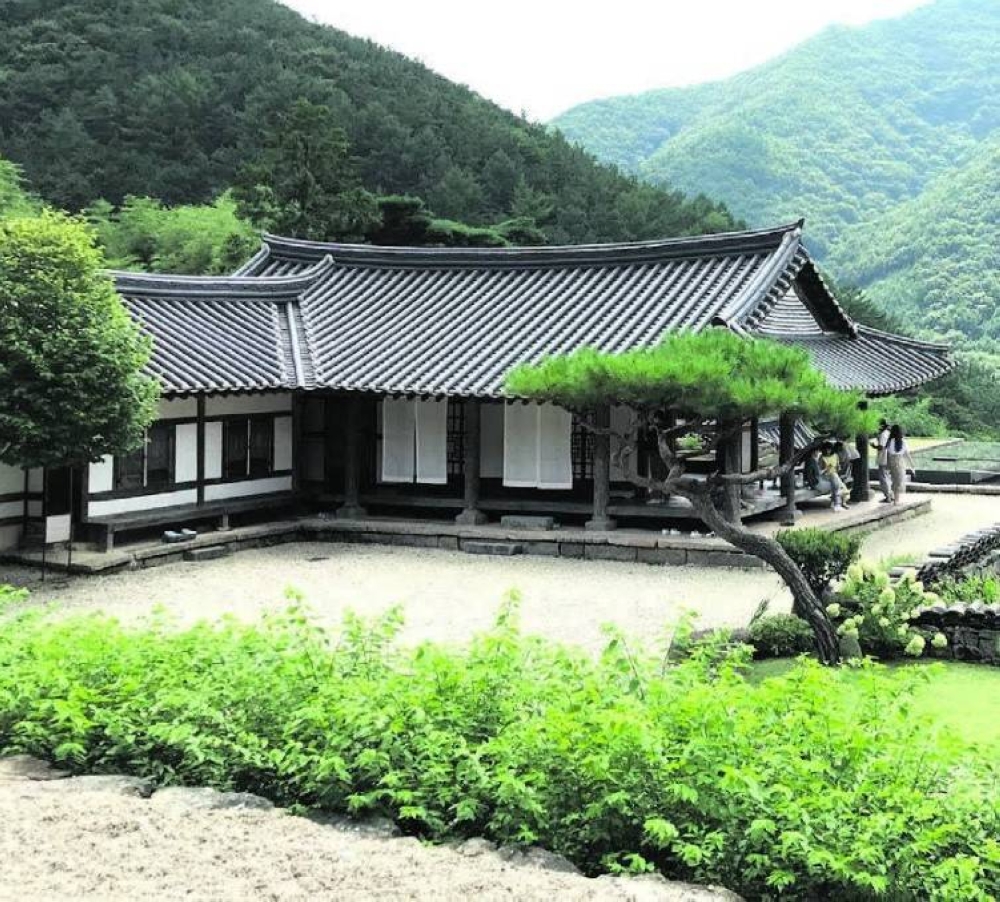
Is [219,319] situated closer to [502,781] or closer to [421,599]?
[421,599]

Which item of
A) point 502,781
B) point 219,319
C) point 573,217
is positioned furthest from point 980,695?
point 573,217

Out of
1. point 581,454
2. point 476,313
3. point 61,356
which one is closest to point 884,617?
point 581,454

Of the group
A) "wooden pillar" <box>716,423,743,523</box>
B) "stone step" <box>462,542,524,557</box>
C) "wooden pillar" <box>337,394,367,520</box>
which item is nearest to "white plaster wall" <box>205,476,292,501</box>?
"wooden pillar" <box>337,394,367,520</box>

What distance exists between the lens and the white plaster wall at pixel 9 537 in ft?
58.4

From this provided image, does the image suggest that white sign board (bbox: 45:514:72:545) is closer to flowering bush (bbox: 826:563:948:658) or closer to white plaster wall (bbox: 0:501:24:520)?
white plaster wall (bbox: 0:501:24:520)

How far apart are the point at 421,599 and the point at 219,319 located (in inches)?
325

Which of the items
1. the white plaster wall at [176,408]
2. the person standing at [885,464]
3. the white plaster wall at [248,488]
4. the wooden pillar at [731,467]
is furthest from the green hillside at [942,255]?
the white plaster wall at [176,408]

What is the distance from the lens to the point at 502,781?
603cm

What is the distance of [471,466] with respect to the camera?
20812 millimetres

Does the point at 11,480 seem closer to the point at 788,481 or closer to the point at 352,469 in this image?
the point at 352,469

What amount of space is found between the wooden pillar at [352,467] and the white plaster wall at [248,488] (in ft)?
3.61

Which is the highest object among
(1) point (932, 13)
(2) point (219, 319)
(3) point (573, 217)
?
(1) point (932, 13)

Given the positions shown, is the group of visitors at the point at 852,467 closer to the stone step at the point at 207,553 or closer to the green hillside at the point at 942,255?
the stone step at the point at 207,553

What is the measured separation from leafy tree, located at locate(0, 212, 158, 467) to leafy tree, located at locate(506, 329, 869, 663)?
208 inches
